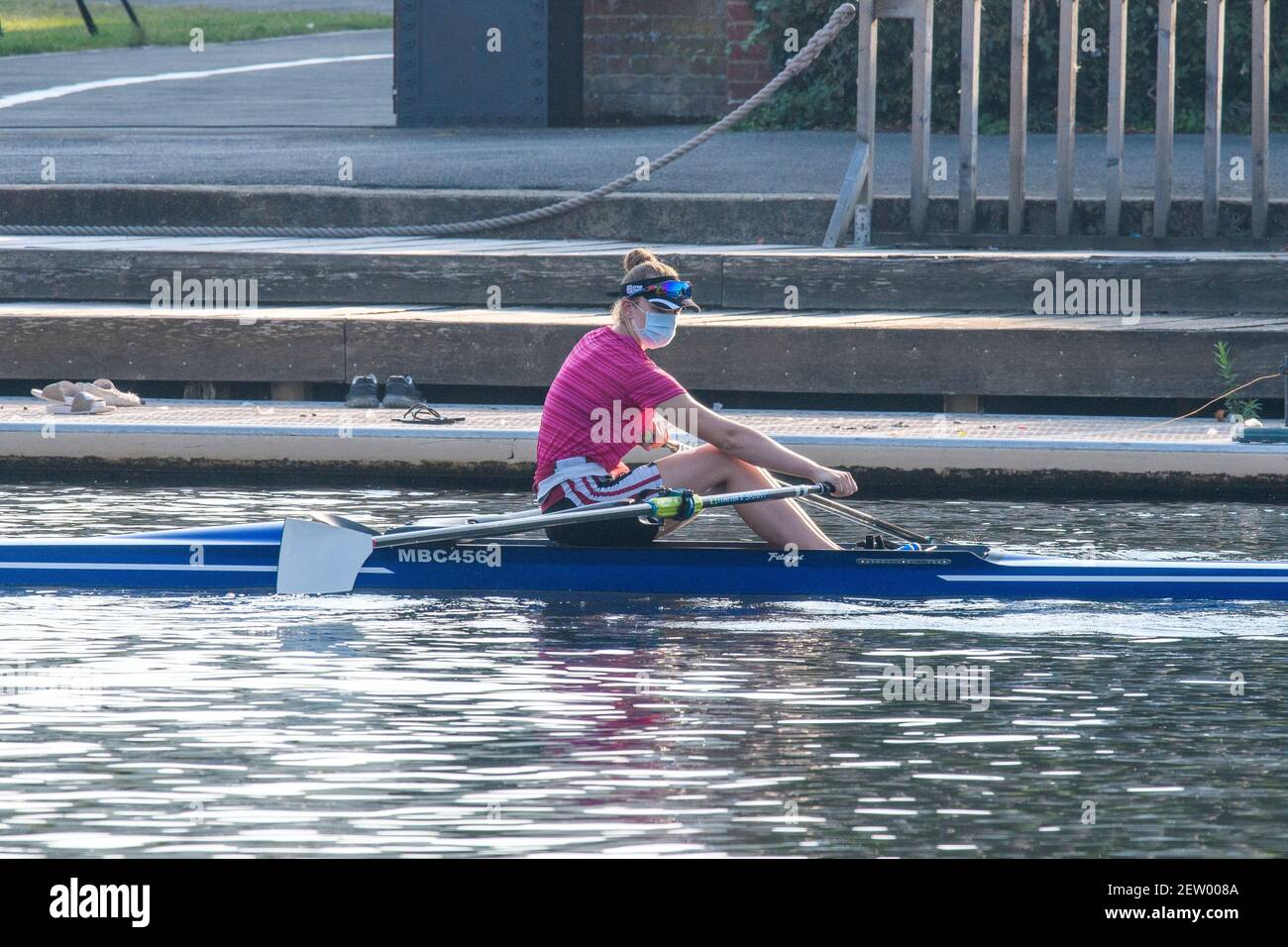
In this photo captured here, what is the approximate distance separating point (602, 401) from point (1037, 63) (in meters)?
9.89

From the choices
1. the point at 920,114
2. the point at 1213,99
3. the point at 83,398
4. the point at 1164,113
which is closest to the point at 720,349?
the point at 920,114

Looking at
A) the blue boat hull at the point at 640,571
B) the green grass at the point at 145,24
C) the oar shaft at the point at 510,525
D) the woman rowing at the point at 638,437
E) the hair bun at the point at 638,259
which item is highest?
the green grass at the point at 145,24

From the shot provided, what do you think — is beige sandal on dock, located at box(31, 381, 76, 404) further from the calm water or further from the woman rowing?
the woman rowing

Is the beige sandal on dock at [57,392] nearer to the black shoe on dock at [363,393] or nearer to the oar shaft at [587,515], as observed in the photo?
the black shoe on dock at [363,393]

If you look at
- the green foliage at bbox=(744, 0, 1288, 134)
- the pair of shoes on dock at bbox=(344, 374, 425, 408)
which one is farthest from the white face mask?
the green foliage at bbox=(744, 0, 1288, 134)

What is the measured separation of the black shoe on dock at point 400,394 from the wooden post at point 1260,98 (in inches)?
194

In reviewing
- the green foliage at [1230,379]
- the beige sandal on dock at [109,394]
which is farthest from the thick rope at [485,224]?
the green foliage at [1230,379]

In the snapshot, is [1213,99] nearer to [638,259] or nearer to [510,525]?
[638,259]

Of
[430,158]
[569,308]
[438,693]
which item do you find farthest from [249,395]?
[438,693]

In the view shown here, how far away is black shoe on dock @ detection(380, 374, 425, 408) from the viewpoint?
1262 centimetres

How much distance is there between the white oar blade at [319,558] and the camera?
8945mm

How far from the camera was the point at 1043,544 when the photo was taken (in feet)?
32.8

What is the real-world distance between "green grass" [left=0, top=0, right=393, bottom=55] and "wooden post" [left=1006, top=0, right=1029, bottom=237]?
1707 cm

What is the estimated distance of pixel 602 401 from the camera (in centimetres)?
884
